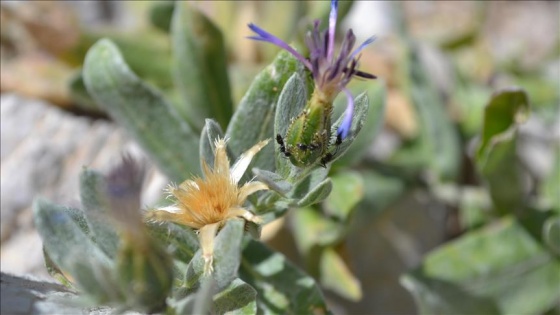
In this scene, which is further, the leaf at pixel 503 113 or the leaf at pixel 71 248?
the leaf at pixel 503 113

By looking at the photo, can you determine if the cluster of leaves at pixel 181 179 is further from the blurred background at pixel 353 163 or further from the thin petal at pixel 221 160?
the blurred background at pixel 353 163

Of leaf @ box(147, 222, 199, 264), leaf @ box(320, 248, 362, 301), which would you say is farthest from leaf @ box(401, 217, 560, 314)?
leaf @ box(147, 222, 199, 264)

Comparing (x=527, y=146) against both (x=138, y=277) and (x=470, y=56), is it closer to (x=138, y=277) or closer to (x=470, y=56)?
(x=470, y=56)

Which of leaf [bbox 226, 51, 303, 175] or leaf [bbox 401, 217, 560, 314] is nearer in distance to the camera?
leaf [bbox 226, 51, 303, 175]

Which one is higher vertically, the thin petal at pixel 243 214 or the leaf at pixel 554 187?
the thin petal at pixel 243 214

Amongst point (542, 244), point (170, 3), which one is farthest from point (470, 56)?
point (170, 3)

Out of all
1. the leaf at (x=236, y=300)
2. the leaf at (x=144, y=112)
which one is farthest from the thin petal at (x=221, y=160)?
the leaf at (x=144, y=112)

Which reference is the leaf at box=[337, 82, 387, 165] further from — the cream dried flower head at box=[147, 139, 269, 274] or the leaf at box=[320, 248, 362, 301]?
the cream dried flower head at box=[147, 139, 269, 274]
